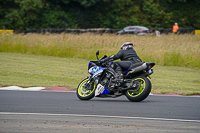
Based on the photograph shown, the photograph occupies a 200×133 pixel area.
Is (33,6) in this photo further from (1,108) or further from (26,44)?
(1,108)

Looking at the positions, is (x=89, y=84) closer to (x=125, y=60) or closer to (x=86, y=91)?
(x=86, y=91)

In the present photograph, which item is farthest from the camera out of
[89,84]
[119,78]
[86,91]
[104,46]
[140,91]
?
[104,46]

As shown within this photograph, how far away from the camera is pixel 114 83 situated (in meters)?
9.48

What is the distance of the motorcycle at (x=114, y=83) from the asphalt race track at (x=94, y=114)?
22 centimetres

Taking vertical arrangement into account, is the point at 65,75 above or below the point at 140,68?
below

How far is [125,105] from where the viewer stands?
28.9ft

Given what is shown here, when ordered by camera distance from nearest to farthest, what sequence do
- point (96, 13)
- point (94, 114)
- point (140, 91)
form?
point (94, 114)
point (140, 91)
point (96, 13)

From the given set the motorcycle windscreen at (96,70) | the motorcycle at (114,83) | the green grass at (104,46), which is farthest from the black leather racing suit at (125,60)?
the green grass at (104,46)

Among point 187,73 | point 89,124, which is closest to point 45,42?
point 187,73

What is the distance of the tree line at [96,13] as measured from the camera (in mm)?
40469

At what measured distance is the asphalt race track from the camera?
244 inches

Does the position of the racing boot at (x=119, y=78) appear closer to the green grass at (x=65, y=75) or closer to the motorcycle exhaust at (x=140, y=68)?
the motorcycle exhaust at (x=140, y=68)

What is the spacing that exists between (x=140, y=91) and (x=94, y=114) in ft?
6.24

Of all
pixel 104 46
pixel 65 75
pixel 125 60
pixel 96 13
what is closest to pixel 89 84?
pixel 125 60
